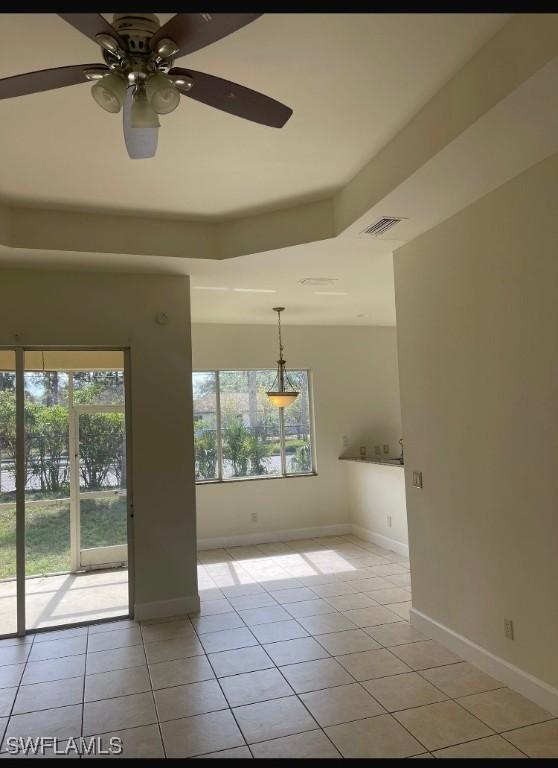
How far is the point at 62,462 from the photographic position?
4277 millimetres

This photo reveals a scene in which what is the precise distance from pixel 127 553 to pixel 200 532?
219cm

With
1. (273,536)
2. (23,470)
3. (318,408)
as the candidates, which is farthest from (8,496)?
(318,408)

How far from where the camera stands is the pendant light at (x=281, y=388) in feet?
20.1

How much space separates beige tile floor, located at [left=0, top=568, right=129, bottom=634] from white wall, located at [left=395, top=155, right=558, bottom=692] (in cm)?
232

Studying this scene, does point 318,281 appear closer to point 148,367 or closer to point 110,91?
point 148,367

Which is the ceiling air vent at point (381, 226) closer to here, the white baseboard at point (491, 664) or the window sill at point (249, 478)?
the white baseboard at point (491, 664)

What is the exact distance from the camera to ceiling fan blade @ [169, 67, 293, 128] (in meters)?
1.86

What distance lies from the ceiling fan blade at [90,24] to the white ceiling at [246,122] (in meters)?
0.39

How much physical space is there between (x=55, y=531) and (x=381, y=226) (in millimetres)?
3310

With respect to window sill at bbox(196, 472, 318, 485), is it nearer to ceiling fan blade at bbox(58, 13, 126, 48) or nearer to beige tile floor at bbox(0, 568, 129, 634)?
beige tile floor at bbox(0, 568, 129, 634)

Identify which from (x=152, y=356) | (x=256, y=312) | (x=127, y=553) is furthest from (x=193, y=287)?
(x=127, y=553)

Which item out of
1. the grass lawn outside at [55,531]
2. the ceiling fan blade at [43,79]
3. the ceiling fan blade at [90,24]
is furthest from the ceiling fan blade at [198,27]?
the grass lawn outside at [55,531]

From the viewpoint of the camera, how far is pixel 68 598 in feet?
13.9

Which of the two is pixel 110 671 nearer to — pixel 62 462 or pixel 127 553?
pixel 127 553
